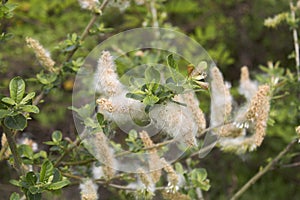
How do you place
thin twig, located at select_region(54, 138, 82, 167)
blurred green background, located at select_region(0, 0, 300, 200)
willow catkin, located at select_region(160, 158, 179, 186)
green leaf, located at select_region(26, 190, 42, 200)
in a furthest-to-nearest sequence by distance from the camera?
1. blurred green background, located at select_region(0, 0, 300, 200)
2. thin twig, located at select_region(54, 138, 82, 167)
3. willow catkin, located at select_region(160, 158, 179, 186)
4. green leaf, located at select_region(26, 190, 42, 200)

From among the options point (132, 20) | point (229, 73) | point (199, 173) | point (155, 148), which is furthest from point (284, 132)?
point (155, 148)

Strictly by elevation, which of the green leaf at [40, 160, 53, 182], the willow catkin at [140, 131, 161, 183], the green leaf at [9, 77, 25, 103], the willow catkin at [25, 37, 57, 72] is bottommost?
the green leaf at [40, 160, 53, 182]

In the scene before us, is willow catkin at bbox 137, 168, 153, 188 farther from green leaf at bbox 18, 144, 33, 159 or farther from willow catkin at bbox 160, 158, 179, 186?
green leaf at bbox 18, 144, 33, 159

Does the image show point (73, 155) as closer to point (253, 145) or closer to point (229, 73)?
point (253, 145)

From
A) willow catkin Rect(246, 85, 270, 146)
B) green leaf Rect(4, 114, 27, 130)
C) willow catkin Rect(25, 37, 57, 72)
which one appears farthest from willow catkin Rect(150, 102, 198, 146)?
willow catkin Rect(25, 37, 57, 72)

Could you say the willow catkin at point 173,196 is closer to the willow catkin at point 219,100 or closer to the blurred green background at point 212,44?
the willow catkin at point 219,100
